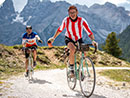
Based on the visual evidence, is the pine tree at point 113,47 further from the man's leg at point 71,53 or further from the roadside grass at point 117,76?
the man's leg at point 71,53

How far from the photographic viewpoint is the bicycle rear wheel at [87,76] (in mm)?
4574

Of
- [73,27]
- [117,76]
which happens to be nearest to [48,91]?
[73,27]

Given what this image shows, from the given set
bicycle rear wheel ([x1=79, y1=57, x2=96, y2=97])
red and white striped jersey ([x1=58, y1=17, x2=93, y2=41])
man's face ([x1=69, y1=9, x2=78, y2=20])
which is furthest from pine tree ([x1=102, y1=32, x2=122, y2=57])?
bicycle rear wheel ([x1=79, y1=57, x2=96, y2=97])

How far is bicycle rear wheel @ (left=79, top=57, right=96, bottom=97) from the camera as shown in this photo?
4.57m

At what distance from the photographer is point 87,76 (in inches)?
191

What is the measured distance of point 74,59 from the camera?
573 cm

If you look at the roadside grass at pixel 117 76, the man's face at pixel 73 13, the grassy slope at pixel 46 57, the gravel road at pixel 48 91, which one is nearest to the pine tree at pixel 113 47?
the grassy slope at pixel 46 57

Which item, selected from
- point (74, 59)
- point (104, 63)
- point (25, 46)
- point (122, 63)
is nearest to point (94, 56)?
point (104, 63)

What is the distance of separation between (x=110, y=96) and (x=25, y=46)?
20.5ft

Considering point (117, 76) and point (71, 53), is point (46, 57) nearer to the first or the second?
point (117, 76)

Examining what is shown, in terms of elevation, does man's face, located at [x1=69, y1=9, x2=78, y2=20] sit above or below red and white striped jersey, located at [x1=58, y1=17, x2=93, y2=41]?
above

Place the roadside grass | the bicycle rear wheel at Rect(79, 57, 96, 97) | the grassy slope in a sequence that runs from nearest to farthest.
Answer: the bicycle rear wheel at Rect(79, 57, 96, 97) < the roadside grass < the grassy slope

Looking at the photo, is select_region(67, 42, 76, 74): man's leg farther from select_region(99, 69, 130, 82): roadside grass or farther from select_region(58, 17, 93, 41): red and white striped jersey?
select_region(99, 69, 130, 82): roadside grass

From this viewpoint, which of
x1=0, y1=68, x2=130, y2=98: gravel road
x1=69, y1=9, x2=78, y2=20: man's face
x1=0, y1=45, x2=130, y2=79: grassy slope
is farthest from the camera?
x1=0, y1=45, x2=130, y2=79: grassy slope
